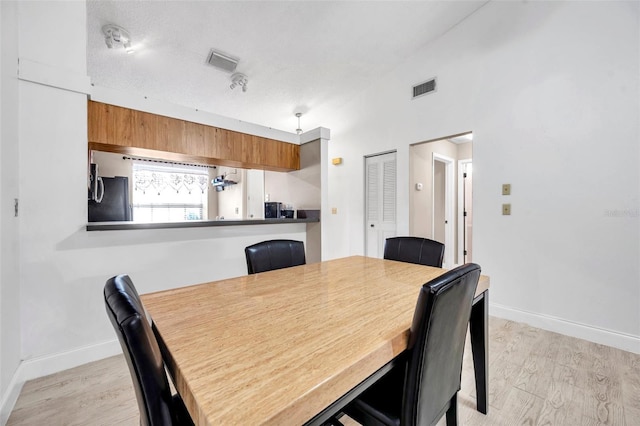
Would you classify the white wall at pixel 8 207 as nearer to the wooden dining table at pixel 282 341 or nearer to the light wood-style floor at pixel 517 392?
the light wood-style floor at pixel 517 392

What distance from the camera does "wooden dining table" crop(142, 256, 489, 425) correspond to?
0.53m

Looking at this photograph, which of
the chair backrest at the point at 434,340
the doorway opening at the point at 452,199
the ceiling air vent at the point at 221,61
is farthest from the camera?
the doorway opening at the point at 452,199

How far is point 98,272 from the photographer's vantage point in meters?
1.98

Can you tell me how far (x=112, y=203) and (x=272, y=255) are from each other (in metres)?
4.02

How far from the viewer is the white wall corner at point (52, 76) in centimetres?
169

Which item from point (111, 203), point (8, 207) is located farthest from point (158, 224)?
point (111, 203)

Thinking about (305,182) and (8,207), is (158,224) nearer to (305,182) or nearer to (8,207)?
(8,207)

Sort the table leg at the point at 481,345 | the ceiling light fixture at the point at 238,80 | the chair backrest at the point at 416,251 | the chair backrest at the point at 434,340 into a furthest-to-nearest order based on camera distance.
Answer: the ceiling light fixture at the point at 238,80 → the chair backrest at the point at 416,251 → the table leg at the point at 481,345 → the chair backrest at the point at 434,340

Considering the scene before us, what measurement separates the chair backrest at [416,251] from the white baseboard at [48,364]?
225 centimetres

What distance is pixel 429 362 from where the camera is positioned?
816 millimetres

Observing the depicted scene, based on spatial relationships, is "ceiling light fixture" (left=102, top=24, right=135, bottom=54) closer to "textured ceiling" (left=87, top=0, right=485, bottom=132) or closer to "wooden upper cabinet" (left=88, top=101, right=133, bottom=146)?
"textured ceiling" (left=87, top=0, right=485, bottom=132)

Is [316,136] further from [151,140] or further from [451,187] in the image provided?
[451,187]

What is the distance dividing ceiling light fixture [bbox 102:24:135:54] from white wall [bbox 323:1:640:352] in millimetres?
3296

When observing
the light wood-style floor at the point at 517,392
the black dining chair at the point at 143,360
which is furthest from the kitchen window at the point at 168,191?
the black dining chair at the point at 143,360
